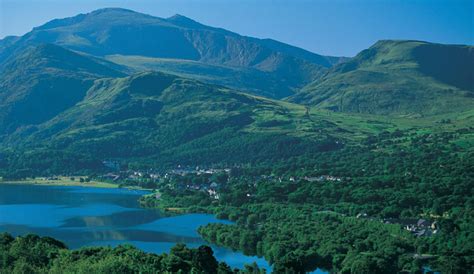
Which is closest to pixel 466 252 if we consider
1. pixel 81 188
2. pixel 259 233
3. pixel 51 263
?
pixel 259 233

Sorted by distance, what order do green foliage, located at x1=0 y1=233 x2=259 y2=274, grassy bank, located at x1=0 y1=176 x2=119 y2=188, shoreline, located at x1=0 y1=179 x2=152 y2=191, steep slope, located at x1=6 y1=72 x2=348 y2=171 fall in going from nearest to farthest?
green foliage, located at x1=0 y1=233 x2=259 y2=274 → shoreline, located at x1=0 y1=179 x2=152 y2=191 → grassy bank, located at x1=0 y1=176 x2=119 y2=188 → steep slope, located at x1=6 y1=72 x2=348 y2=171

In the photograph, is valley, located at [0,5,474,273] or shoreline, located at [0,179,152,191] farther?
shoreline, located at [0,179,152,191]

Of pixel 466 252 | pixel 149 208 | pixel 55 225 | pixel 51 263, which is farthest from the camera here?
pixel 149 208

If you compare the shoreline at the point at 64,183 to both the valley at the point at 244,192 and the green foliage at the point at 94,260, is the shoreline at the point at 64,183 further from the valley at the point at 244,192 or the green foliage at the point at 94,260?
the green foliage at the point at 94,260

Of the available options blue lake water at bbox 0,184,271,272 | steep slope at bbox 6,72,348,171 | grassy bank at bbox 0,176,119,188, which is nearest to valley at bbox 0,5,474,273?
blue lake water at bbox 0,184,271,272

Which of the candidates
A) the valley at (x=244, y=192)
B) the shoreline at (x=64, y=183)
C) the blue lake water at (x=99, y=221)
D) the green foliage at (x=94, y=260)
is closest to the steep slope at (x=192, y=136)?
the valley at (x=244, y=192)

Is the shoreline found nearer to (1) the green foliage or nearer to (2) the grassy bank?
(2) the grassy bank

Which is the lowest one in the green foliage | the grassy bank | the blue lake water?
the grassy bank

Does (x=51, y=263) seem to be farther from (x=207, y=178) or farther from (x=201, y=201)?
(x=207, y=178)
